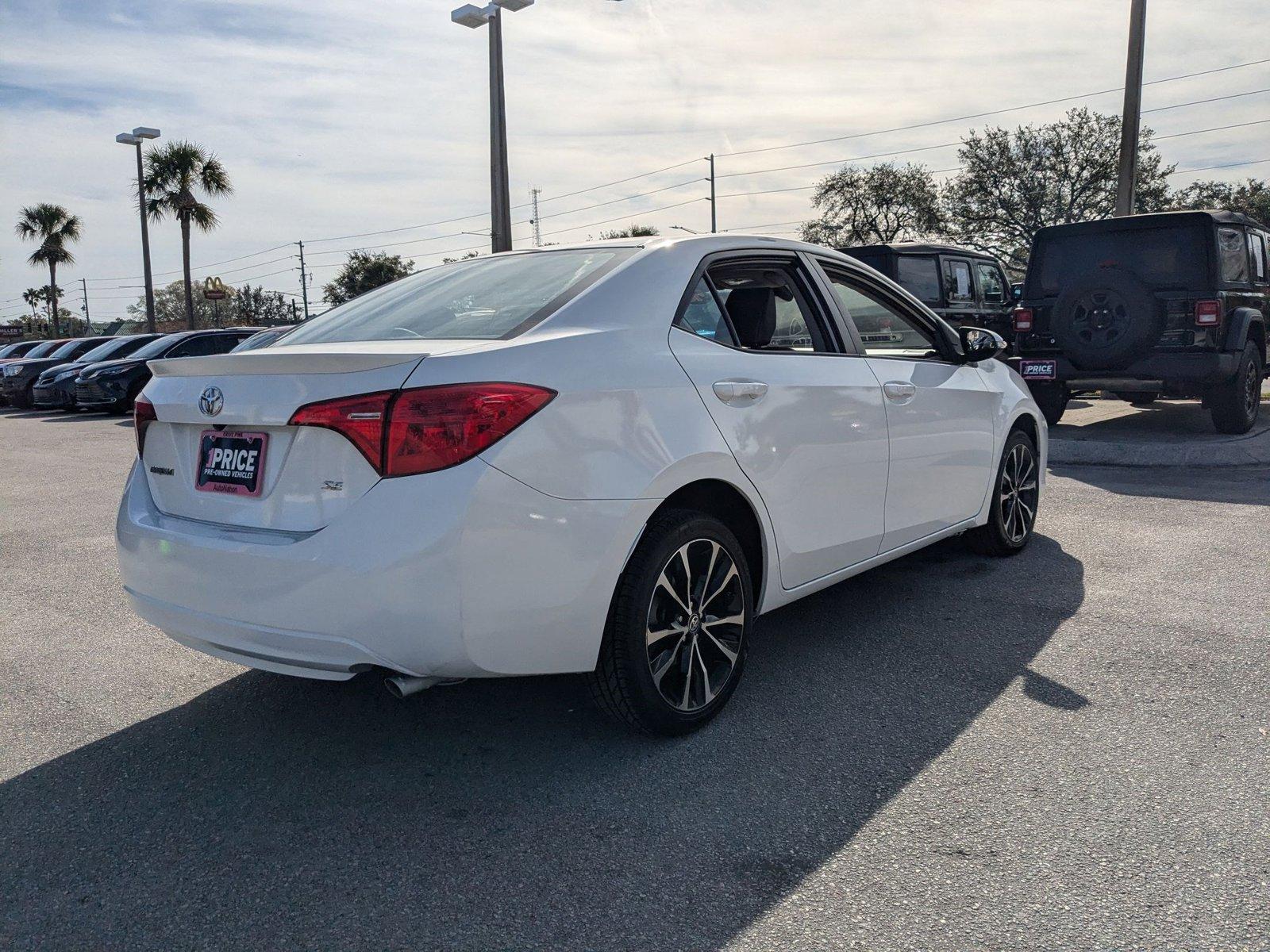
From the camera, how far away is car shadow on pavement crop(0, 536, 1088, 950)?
2381 millimetres

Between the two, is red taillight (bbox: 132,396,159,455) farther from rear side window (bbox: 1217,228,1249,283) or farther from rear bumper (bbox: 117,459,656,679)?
rear side window (bbox: 1217,228,1249,283)

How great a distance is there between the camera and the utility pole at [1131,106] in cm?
1518

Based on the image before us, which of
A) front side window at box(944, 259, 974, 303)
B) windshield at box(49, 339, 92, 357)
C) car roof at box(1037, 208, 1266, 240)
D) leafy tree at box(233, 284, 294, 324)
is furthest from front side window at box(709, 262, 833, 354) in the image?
leafy tree at box(233, 284, 294, 324)

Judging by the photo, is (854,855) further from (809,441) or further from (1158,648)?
(1158,648)

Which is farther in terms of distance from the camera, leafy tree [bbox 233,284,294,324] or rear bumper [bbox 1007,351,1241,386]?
leafy tree [bbox 233,284,294,324]

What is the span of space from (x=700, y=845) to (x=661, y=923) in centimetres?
35

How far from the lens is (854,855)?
103 inches

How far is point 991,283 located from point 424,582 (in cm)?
1414

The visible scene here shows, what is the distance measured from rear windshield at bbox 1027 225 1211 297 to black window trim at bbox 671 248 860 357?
6.53 m

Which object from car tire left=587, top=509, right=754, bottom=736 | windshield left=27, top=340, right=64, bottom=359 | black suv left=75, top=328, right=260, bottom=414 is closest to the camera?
→ car tire left=587, top=509, right=754, bottom=736

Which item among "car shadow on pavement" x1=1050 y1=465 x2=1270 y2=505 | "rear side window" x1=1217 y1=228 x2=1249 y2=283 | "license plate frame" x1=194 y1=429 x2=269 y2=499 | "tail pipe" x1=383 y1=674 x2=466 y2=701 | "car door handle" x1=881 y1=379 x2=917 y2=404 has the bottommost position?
"car shadow on pavement" x1=1050 y1=465 x2=1270 y2=505

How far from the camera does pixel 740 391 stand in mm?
3438

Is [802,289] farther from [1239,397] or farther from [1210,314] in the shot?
[1239,397]

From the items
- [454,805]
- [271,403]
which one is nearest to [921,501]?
[454,805]
